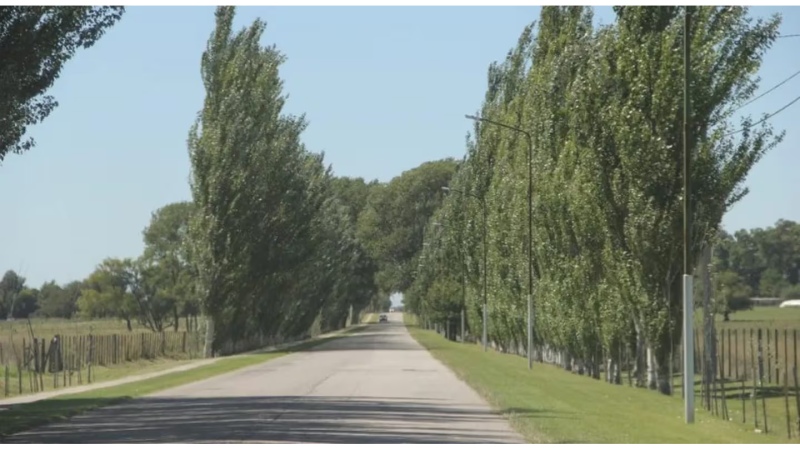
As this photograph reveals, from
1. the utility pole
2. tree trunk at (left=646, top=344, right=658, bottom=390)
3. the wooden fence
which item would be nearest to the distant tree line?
the wooden fence

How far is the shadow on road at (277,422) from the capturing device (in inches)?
730

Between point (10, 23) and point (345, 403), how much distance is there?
34.0 feet

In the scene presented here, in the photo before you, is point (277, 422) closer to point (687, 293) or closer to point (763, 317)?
point (687, 293)

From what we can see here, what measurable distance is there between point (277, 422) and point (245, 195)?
146ft

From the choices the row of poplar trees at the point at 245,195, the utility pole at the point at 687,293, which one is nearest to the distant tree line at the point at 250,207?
the row of poplar trees at the point at 245,195

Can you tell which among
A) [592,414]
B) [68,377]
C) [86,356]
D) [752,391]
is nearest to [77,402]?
[592,414]

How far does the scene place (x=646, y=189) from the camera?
3497 centimetres

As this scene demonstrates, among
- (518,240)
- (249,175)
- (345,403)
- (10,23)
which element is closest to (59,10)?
(10,23)

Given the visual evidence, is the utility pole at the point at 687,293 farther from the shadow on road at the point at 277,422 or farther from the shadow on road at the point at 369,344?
the shadow on road at the point at 369,344

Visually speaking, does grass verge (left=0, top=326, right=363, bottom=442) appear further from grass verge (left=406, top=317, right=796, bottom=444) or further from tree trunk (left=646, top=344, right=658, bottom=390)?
tree trunk (left=646, top=344, right=658, bottom=390)

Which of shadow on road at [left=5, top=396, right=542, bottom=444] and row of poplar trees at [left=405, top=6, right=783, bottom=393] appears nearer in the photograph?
shadow on road at [left=5, top=396, right=542, bottom=444]

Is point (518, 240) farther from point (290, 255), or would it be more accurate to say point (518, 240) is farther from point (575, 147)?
point (290, 255)

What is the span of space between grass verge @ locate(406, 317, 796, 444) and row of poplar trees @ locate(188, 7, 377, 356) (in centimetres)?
2762

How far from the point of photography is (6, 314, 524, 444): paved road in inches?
739
